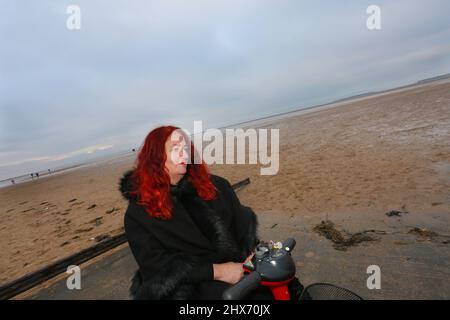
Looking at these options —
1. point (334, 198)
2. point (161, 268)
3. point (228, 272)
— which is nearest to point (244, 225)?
point (228, 272)

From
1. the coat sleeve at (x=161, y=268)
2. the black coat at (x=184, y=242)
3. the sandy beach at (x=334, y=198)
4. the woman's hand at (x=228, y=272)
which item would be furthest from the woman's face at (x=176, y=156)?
the sandy beach at (x=334, y=198)

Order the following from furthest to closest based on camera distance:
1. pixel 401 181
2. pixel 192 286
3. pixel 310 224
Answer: pixel 401 181 → pixel 310 224 → pixel 192 286

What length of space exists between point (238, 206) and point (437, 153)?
→ 34.1 ft

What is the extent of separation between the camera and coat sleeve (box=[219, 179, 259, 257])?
106 inches

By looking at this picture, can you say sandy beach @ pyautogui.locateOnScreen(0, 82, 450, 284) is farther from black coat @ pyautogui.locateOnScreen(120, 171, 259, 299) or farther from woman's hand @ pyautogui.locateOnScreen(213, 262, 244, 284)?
woman's hand @ pyautogui.locateOnScreen(213, 262, 244, 284)

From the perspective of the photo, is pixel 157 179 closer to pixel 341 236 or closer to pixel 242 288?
pixel 242 288

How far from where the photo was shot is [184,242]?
232 cm

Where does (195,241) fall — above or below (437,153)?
below

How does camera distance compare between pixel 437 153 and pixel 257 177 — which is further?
pixel 257 177

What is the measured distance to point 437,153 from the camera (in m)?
9.27

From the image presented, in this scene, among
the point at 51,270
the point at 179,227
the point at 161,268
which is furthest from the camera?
the point at 51,270

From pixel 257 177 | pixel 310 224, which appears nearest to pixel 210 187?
pixel 310 224

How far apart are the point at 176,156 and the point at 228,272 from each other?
1.23m
